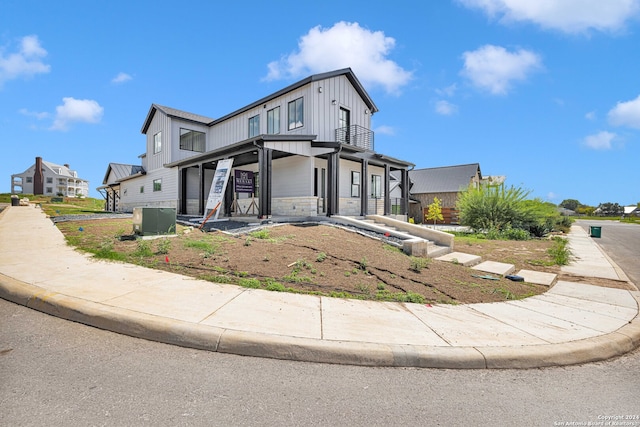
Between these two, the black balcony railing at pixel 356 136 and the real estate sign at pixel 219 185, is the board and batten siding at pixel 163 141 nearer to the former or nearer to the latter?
the real estate sign at pixel 219 185

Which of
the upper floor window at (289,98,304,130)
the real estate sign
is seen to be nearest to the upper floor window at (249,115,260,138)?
the upper floor window at (289,98,304,130)

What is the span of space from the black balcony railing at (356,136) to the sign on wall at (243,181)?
5505mm

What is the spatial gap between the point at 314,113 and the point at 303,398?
50.8 feet

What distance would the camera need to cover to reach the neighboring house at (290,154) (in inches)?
596

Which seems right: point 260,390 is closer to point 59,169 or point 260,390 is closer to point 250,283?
point 250,283

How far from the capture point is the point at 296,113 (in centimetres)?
1734

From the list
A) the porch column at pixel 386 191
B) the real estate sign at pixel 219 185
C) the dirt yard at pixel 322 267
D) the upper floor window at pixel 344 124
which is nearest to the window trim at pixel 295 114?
the upper floor window at pixel 344 124

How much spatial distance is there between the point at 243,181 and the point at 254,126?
16.9 ft

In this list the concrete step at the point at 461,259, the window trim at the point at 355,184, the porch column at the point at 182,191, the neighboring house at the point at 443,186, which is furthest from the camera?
the neighboring house at the point at 443,186

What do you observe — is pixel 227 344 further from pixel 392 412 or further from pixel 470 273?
pixel 470 273

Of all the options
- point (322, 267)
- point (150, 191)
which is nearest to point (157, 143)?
point (150, 191)

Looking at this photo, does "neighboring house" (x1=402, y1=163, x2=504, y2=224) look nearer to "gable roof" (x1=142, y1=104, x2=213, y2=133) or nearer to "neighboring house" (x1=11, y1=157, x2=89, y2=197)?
A: "gable roof" (x1=142, y1=104, x2=213, y2=133)

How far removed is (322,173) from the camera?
17.4 m

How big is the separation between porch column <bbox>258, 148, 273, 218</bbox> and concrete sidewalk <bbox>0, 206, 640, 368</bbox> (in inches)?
316
